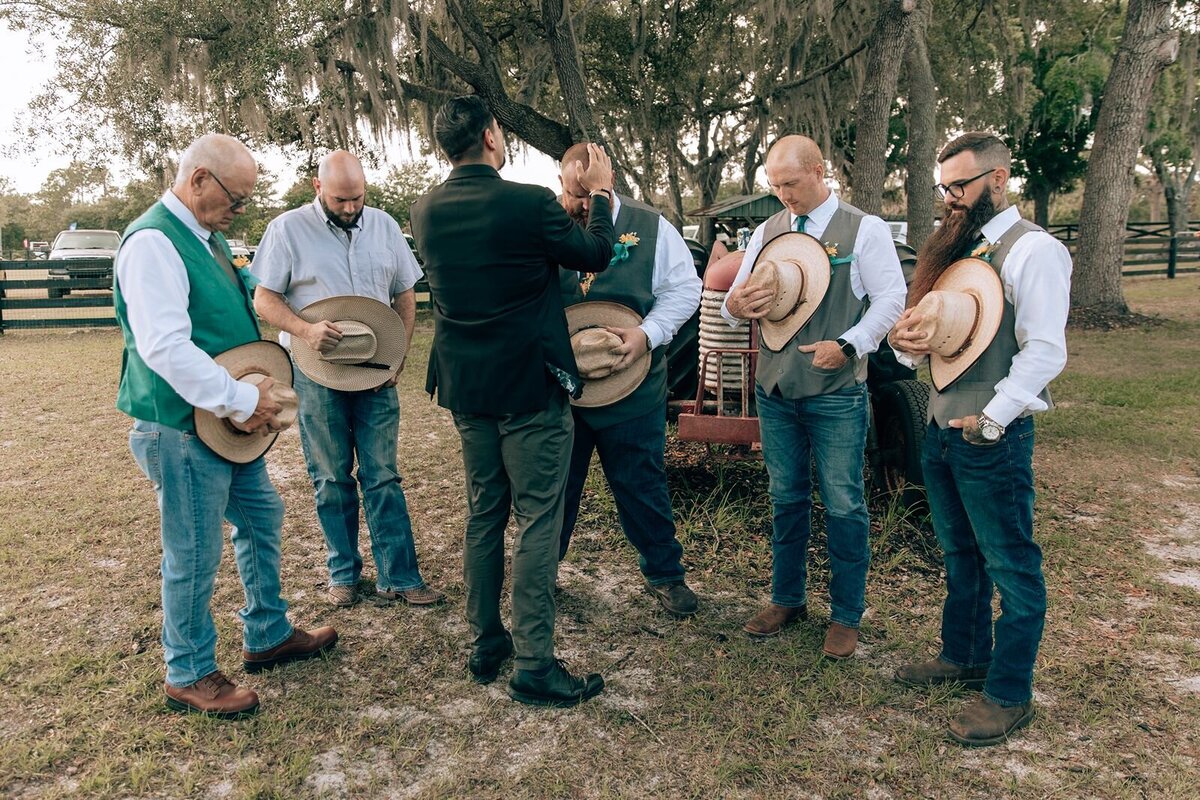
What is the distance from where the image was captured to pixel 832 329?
3.09 meters

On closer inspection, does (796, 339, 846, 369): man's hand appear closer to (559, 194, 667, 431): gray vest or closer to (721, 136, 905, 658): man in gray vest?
(721, 136, 905, 658): man in gray vest

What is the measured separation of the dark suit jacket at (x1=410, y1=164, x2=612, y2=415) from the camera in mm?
2664

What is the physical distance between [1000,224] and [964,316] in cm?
32

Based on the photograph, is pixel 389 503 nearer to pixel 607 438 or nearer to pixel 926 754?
pixel 607 438

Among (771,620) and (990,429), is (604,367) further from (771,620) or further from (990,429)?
(990,429)

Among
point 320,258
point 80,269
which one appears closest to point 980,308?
point 320,258

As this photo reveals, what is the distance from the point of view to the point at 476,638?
3041mm

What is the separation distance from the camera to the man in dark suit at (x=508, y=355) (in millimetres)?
2684

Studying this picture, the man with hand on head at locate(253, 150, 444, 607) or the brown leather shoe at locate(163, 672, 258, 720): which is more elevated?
the man with hand on head at locate(253, 150, 444, 607)

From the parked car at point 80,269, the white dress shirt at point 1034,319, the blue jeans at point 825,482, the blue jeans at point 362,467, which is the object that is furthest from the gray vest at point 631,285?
the parked car at point 80,269

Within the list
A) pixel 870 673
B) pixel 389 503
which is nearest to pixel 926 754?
pixel 870 673

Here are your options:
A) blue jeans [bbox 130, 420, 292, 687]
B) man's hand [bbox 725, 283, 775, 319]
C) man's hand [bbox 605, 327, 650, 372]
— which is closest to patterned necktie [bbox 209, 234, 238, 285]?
blue jeans [bbox 130, 420, 292, 687]

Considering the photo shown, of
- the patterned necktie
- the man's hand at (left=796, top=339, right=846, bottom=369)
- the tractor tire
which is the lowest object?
the tractor tire

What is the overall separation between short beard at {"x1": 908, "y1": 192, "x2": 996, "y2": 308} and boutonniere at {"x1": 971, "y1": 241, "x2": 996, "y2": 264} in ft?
0.20
